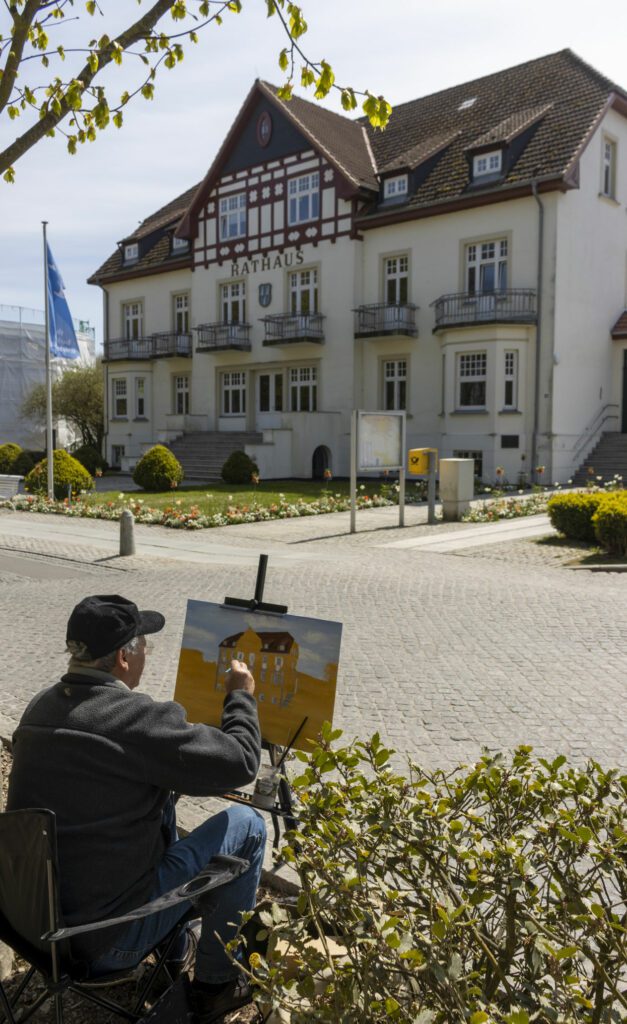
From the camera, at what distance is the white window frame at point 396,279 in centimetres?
3022

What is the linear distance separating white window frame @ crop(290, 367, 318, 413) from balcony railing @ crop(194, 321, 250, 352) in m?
2.55

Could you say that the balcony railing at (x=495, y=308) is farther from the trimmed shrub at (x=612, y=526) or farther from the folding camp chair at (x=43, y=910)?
the folding camp chair at (x=43, y=910)

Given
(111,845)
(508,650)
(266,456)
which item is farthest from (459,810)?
(266,456)

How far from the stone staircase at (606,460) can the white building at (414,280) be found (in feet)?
1.44

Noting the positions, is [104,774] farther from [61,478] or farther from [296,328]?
[296,328]

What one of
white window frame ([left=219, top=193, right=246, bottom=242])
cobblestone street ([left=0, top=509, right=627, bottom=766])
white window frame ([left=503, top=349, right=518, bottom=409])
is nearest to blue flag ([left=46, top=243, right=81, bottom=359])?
cobblestone street ([left=0, top=509, right=627, bottom=766])

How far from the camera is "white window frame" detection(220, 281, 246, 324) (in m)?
35.1

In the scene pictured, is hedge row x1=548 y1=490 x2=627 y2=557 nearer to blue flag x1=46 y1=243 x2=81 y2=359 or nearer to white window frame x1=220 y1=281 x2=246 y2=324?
blue flag x1=46 y1=243 x2=81 y2=359

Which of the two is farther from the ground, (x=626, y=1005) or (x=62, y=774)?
(x=62, y=774)

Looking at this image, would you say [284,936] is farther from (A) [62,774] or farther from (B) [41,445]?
(B) [41,445]

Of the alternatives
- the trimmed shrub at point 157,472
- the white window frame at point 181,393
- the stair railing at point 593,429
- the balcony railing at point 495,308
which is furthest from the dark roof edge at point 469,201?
the white window frame at point 181,393

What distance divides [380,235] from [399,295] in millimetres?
2257

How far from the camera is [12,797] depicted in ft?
8.64

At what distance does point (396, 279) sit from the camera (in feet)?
100
